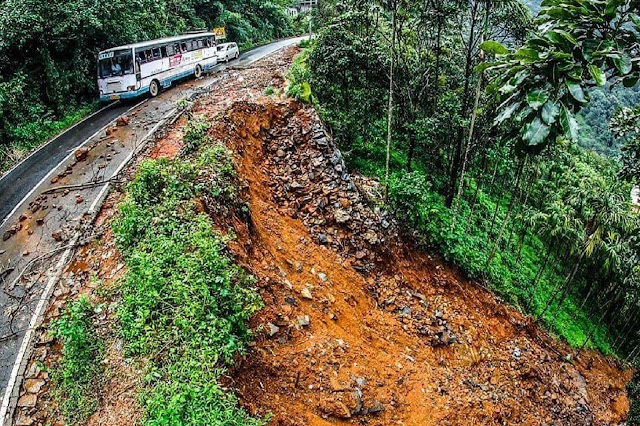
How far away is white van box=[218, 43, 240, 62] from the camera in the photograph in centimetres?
2454

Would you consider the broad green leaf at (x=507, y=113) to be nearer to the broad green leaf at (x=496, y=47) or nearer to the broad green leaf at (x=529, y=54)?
the broad green leaf at (x=529, y=54)

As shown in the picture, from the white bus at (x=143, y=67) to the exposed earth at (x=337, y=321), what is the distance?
328 centimetres

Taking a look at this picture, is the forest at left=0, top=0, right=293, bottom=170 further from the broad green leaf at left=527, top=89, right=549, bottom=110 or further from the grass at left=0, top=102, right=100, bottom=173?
the broad green leaf at left=527, top=89, right=549, bottom=110

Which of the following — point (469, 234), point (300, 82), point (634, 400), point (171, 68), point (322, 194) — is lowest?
point (634, 400)

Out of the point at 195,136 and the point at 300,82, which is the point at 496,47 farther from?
the point at 300,82

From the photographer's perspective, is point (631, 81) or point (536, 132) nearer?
point (536, 132)

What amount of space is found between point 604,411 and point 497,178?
11243 millimetres

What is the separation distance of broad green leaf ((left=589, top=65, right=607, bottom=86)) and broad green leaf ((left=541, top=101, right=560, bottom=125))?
8.4 inches

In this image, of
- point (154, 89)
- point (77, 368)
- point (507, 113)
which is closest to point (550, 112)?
point (507, 113)

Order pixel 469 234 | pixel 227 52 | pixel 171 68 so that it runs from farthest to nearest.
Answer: pixel 227 52 → pixel 171 68 → pixel 469 234

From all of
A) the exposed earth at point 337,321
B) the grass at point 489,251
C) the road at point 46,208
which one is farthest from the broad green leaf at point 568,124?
the grass at point 489,251

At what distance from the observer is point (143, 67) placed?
1662 cm

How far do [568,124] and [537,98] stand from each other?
195 millimetres

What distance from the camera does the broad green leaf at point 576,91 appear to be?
2.13m
